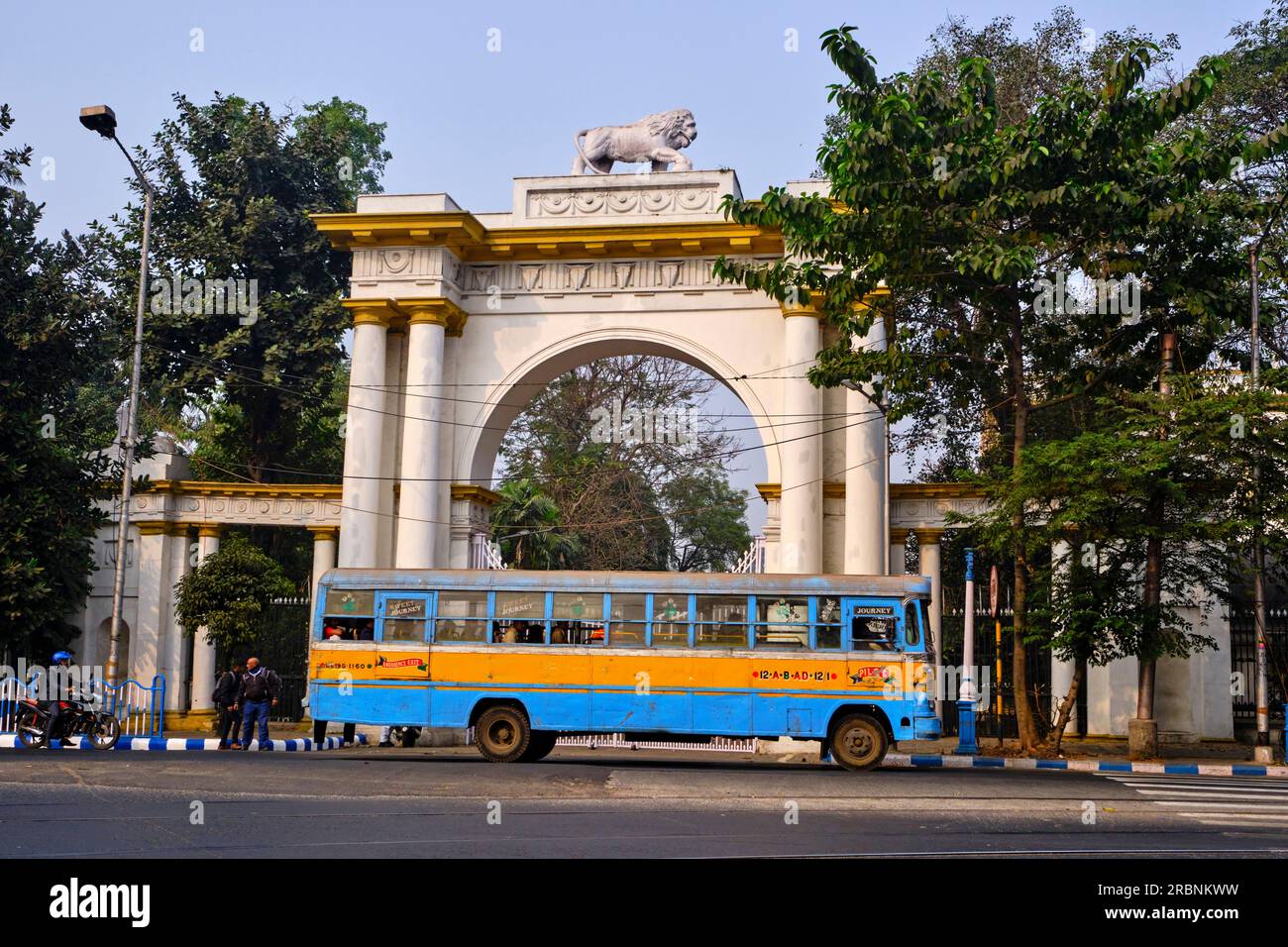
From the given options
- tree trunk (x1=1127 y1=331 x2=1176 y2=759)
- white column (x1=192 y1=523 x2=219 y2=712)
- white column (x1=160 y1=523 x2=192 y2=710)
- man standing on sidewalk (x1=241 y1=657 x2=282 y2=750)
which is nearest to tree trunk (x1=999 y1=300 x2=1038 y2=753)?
tree trunk (x1=1127 y1=331 x2=1176 y2=759)

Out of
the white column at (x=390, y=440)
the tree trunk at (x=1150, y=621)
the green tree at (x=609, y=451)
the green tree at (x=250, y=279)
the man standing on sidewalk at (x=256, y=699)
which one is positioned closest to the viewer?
the tree trunk at (x=1150, y=621)

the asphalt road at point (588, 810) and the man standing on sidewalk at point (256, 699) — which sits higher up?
the man standing on sidewalk at point (256, 699)

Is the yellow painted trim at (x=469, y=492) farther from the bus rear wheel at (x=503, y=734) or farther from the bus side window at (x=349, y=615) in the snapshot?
the bus rear wheel at (x=503, y=734)

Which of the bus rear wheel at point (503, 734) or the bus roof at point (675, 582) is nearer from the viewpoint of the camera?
the bus roof at point (675, 582)

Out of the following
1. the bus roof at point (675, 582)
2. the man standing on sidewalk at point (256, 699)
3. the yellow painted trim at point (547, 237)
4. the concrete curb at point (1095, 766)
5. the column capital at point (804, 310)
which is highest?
the yellow painted trim at point (547, 237)

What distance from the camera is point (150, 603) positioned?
27.2m

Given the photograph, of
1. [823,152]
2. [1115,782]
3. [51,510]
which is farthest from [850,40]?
[51,510]

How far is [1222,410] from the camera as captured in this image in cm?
1961

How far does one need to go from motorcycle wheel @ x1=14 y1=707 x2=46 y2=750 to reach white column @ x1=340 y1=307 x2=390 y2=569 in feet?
20.4

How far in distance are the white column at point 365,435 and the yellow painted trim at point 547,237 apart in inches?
52.5

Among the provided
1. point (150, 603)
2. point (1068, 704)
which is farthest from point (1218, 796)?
point (150, 603)

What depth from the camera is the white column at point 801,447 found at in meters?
23.5

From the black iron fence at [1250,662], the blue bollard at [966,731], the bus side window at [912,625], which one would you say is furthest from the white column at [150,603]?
the black iron fence at [1250,662]

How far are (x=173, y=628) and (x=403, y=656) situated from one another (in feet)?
32.8
